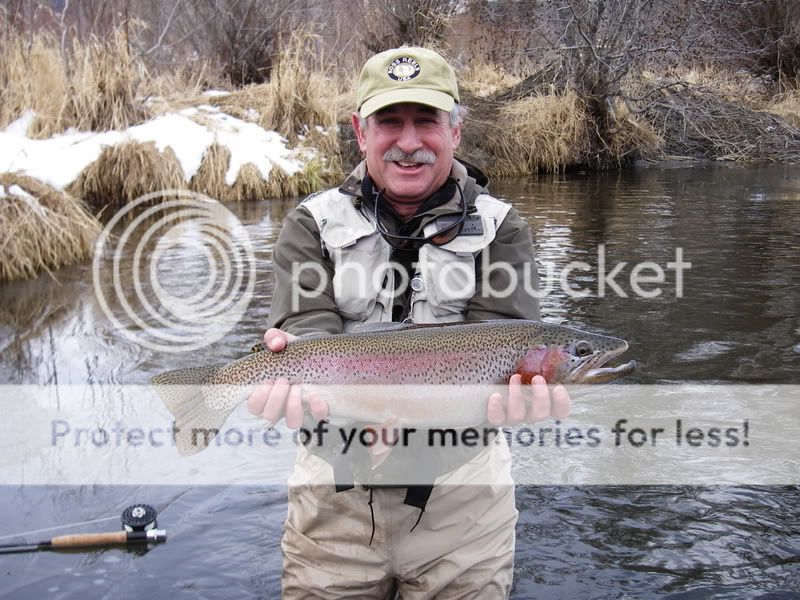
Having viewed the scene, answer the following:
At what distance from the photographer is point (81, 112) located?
11703mm

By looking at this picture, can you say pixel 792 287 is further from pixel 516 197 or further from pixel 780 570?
pixel 516 197

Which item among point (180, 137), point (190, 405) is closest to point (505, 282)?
point (190, 405)

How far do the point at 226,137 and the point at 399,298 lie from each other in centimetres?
1047

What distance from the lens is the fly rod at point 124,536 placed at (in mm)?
3225

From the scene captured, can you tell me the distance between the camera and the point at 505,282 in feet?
8.92

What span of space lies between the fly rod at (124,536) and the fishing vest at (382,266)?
51.5 inches

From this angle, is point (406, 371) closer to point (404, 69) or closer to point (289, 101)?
point (404, 69)

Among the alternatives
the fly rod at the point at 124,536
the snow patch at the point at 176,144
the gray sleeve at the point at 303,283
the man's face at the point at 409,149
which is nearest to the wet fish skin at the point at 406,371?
the gray sleeve at the point at 303,283

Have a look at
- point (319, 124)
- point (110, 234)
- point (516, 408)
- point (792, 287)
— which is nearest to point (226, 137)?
point (319, 124)

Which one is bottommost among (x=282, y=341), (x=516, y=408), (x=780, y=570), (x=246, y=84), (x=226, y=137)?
(x=780, y=570)

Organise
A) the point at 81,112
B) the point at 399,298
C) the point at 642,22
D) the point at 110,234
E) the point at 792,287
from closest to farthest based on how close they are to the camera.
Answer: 1. the point at 399,298
2. the point at 792,287
3. the point at 110,234
4. the point at 81,112
5. the point at 642,22

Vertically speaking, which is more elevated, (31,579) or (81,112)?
(81,112)

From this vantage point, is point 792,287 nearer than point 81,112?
Yes

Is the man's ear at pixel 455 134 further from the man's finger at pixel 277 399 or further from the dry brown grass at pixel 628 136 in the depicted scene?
the dry brown grass at pixel 628 136
